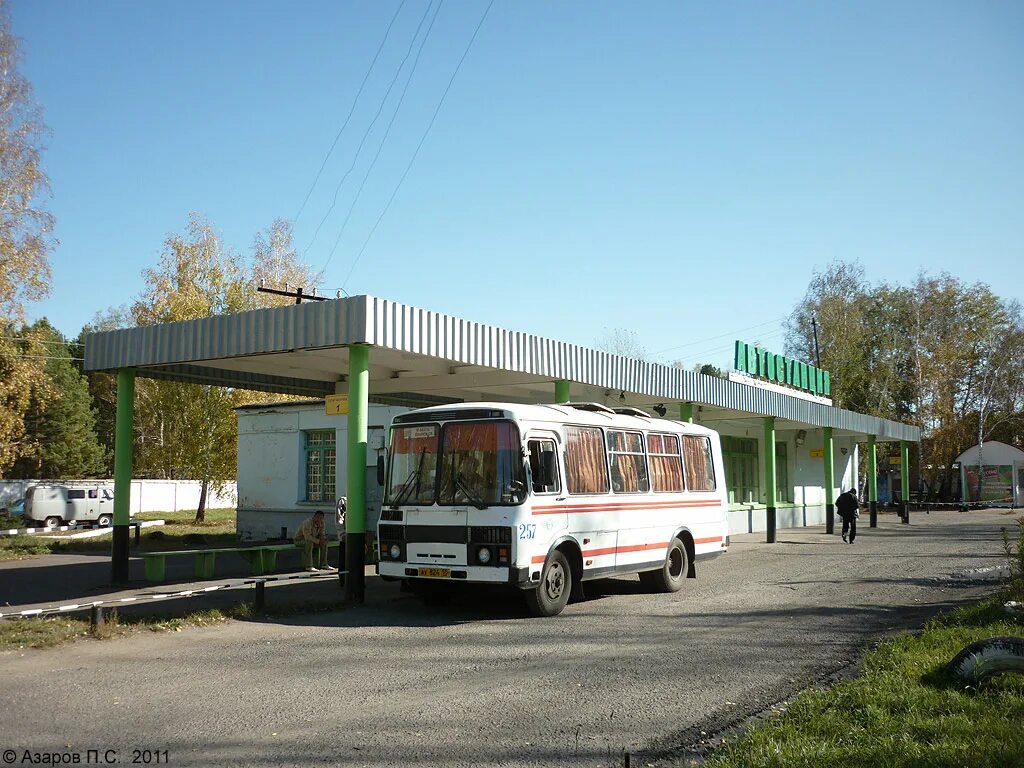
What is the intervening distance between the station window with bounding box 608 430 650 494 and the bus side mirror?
177 centimetres

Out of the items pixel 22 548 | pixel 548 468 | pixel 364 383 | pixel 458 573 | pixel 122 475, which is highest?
pixel 364 383

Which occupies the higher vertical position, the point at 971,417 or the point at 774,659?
the point at 971,417

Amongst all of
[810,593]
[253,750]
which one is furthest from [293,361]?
[253,750]

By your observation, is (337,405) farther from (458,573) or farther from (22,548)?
(22,548)

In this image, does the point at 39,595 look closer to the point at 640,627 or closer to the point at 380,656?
the point at 380,656

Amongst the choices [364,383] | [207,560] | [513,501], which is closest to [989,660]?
[513,501]

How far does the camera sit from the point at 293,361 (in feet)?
55.5

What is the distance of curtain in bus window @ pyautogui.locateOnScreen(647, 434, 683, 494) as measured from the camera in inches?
611

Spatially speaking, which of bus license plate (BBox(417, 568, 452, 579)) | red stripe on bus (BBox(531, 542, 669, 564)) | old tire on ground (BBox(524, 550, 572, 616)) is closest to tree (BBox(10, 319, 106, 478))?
red stripe on bus (BBox(531, 542, 669, 564))

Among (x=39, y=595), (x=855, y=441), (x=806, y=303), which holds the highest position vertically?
(x=806, y=303)

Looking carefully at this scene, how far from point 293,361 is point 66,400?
55757mm

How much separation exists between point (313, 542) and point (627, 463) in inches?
308

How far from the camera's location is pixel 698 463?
17.1 meters

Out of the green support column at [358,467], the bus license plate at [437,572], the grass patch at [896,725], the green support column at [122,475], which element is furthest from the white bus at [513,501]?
the green support column at [122,475]
